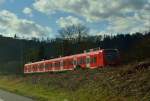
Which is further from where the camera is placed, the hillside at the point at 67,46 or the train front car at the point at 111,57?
the hillside at the point at 67,46

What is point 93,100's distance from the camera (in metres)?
22.1

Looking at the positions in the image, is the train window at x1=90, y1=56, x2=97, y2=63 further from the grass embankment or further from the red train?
the grass embankment

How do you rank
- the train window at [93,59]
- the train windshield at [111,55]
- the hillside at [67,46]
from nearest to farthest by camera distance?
the train windshield at [111,55] < the train window at [93,59] < the hillside at [67,46]

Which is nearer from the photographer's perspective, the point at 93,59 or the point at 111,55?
the point at 111,55

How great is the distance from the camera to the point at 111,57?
48781mm

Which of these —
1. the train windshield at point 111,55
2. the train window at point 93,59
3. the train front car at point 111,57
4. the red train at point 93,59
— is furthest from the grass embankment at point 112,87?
the train window at point 93,59

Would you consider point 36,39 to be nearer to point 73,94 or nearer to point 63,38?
point 63,38

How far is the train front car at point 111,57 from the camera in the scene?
47.9 m

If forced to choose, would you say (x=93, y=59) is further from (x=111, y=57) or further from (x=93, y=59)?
(x=111, y=57)

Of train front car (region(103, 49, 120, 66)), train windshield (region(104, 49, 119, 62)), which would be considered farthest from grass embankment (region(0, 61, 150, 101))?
train windshield (region(104, 49, 119, 62))

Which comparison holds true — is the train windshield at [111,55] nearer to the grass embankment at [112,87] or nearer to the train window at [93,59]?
the train window at [93,59]

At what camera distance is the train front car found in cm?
4794

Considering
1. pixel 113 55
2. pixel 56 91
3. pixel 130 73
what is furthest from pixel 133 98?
pixel 113 55

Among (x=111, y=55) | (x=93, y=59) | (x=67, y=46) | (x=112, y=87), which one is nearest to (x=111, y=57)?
(x=111, y=55)
